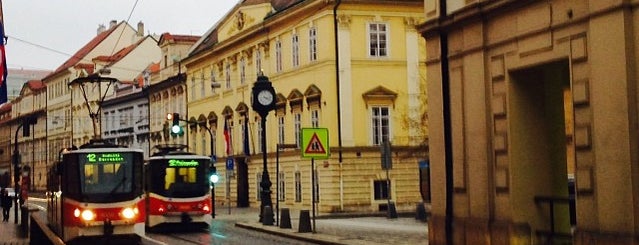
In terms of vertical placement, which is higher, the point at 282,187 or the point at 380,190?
the point at 282,187

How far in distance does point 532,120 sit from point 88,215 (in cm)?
1048

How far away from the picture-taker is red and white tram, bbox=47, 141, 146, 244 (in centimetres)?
2234

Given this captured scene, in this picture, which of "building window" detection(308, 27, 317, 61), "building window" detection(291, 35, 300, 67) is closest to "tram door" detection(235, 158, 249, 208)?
"building window" detection(291, 35, 300, 67)


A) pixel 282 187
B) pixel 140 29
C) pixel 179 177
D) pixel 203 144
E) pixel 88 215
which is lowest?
pixel 88 215

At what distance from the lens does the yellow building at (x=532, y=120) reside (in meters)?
14.2

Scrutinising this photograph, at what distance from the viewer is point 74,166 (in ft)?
74.7

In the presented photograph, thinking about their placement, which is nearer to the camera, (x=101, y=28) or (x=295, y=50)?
(x=295, y=50)

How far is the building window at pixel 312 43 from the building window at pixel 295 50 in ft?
4.51

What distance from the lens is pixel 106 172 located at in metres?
23.0

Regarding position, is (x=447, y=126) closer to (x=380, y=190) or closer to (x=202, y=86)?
(x=380, y=190)

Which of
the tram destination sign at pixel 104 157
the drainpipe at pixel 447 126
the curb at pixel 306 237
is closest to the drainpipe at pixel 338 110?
the curb at pixel 306 237

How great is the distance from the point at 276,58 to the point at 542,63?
112 feet

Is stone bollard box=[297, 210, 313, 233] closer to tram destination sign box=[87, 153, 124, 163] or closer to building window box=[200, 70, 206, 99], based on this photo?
tram destination sign box=[87, 153, 124, 163]

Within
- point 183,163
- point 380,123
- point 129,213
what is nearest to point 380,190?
point 380,123
